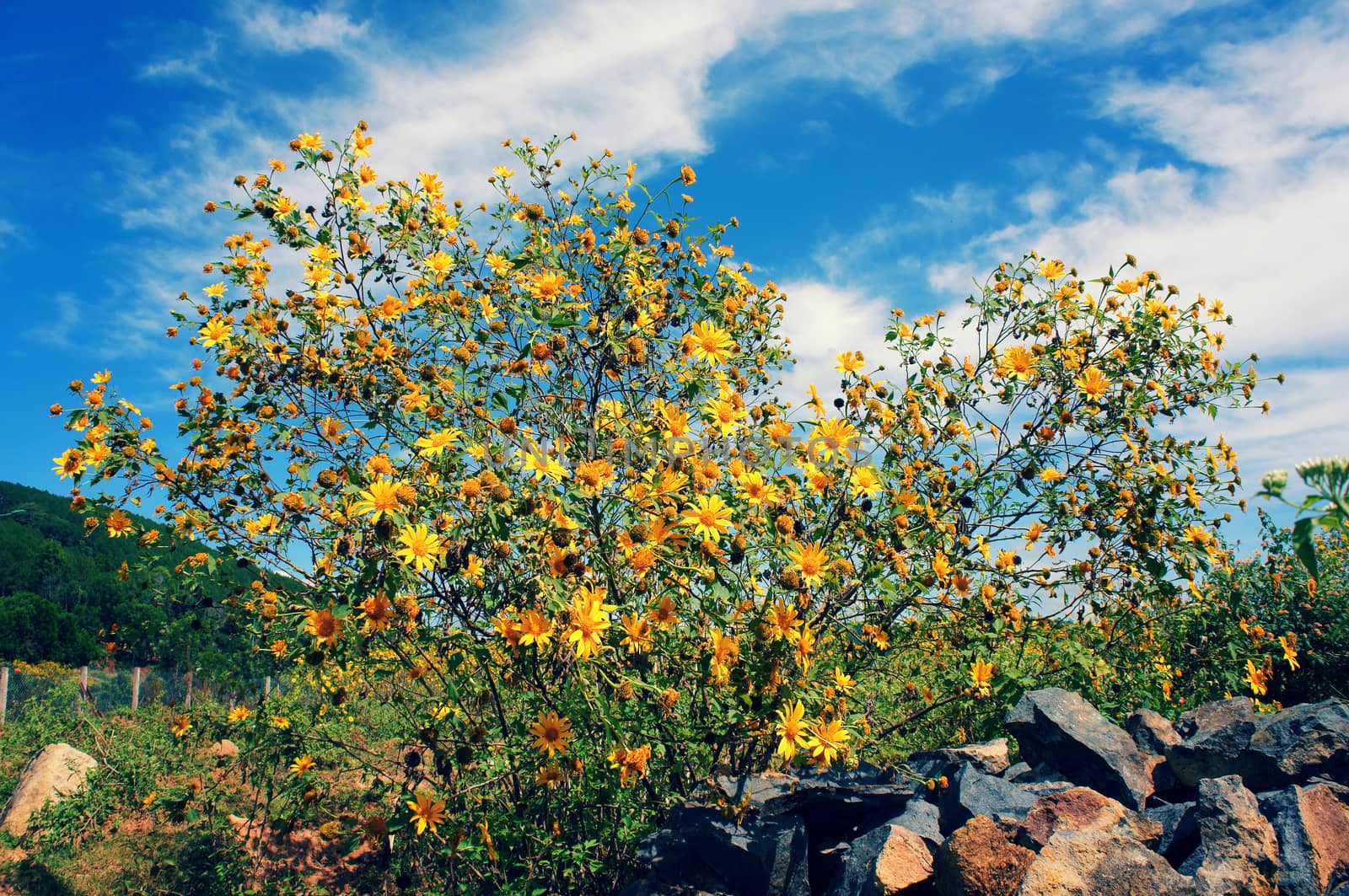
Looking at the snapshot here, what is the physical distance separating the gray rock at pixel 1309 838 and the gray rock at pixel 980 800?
32.6 inches

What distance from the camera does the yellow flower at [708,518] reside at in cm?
234

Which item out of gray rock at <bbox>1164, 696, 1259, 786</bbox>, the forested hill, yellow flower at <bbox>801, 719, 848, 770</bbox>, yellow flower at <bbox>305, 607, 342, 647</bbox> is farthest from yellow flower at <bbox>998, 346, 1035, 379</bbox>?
the forested hill

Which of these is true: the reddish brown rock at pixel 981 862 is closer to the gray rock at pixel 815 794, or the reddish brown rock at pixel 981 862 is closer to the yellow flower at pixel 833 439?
the gray rock at pixel 815 794

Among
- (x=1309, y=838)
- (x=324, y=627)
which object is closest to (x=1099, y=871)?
(x=1309, y=838)

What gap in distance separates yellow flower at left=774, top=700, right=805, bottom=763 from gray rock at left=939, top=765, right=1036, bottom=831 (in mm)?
932

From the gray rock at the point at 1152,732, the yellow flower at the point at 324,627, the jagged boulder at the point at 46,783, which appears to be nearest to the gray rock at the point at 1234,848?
the gray rock at the point at 1152,732

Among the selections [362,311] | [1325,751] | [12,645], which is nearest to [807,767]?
[1325,751]

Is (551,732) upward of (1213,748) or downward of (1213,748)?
upward

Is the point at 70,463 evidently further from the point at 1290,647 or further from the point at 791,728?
the point at 1290,647

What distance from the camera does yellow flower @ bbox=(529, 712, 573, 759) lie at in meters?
2.81

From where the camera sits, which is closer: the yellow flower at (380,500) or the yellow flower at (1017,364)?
the yellow flower at (380,500)

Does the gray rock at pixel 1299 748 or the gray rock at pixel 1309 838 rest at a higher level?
the gray rock at pixel 1299 748

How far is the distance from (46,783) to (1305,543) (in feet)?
32.2

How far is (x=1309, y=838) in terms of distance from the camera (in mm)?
2662
